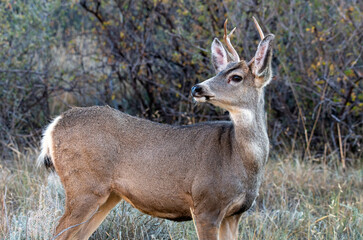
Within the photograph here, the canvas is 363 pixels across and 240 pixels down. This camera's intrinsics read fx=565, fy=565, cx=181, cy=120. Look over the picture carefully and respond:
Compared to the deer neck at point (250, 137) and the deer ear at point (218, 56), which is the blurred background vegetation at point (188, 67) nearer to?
the deer ear at point (218, 56)

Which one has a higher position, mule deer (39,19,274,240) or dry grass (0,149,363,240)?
mule deer (39,19,274,240)

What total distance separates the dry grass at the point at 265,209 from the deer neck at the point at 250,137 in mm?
843

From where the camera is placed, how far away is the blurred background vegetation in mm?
8133

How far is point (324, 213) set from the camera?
6.26 m

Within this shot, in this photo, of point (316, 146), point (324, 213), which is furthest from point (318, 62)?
point (324, 213)

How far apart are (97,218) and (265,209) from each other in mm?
2126

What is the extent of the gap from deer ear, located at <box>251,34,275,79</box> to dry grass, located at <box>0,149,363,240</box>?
1421 mm

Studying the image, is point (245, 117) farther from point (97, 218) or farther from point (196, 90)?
point (97, 218)

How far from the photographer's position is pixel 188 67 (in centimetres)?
891

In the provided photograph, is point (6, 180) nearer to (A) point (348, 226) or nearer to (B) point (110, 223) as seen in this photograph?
(B) point (110, 223)

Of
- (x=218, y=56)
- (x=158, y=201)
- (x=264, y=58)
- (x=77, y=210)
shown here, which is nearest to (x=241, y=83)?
(x=264, y=58)

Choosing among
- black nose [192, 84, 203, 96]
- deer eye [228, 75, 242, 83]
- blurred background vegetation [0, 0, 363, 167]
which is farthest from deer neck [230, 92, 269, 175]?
blurred background vegetation [0, 0, 363, 167]

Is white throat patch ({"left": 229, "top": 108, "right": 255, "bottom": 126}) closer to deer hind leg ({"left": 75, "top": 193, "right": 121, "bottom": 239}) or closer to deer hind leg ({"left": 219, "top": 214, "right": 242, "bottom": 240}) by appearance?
deer hind leg ({"left": 219, "top": 214, "right": 242, "bottom": 240})

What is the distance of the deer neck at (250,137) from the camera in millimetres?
4543
